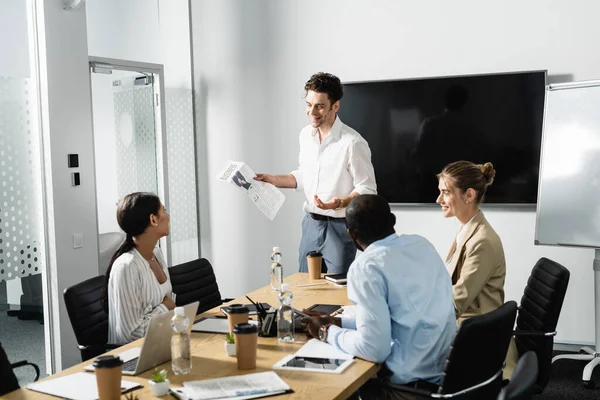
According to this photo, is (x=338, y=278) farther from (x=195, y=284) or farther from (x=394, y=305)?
(x=394, y=305)

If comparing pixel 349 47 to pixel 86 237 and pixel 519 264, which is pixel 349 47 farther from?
pixel 86 237

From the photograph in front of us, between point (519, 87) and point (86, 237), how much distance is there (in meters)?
3.07

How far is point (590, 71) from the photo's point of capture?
15.4 feet

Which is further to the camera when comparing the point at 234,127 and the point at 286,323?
the point at 234,127

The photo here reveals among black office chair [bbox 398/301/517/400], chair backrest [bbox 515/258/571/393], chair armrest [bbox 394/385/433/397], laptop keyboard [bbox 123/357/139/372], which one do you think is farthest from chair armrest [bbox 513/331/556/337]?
laptop keyboard [bbox 123/357/139/372]

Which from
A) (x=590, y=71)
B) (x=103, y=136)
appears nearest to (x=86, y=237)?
(x=103, y=136)

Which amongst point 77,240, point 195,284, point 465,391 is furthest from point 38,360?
point 465,391

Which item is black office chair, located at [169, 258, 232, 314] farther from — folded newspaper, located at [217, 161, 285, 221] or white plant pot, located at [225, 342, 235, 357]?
white plant pot, located at [225, 342, 235, 357]

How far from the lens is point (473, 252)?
305cm

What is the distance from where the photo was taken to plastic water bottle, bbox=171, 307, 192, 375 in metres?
2.20

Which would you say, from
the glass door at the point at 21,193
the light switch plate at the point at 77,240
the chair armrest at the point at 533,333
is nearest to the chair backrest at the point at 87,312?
the glass door at the point at 21,193

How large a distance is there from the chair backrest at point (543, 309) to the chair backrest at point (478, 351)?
675mm

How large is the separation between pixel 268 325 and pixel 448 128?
2.89 m

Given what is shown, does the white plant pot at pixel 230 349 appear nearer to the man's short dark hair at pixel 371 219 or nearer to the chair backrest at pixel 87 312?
the man's short dark hair at pixel 371 219
